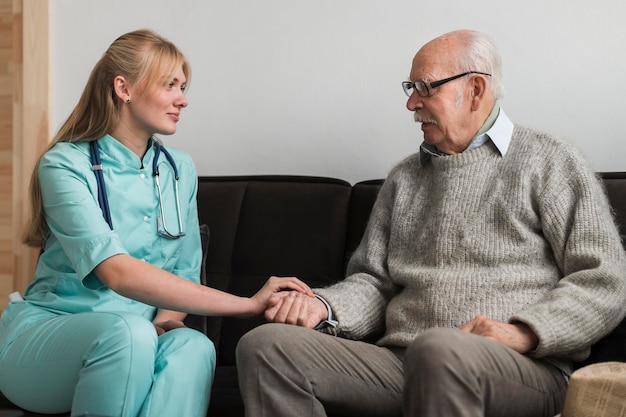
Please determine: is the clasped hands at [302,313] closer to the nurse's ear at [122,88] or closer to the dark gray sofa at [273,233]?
the dark gray sofa at [273,233]

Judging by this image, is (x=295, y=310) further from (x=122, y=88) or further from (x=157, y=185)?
(x=122, y=88)

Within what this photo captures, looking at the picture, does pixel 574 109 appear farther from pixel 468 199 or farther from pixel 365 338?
pixel 365 338


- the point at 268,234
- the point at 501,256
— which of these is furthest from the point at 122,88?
the point at 501,256

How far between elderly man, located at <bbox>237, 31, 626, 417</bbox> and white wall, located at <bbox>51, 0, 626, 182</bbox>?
39 centimetres

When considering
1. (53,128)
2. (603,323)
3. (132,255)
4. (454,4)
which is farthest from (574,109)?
(53,128)

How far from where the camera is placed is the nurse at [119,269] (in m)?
1.81

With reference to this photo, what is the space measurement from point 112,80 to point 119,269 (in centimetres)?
54

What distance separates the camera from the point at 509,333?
5.72 ft

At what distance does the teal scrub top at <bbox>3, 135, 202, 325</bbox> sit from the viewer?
1.96 meters

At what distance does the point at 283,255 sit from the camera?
2.46 meters

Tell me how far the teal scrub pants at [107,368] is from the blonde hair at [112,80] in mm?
348

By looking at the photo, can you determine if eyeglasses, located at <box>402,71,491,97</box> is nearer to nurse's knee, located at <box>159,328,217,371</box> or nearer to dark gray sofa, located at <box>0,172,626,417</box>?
dark gray sofa, located at <box>0,172,626,417</box>

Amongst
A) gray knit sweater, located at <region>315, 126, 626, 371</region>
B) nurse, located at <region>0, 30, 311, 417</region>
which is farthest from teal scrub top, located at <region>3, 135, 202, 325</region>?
gray knit sweater, located at <region>315, 126, 626, 371</region>

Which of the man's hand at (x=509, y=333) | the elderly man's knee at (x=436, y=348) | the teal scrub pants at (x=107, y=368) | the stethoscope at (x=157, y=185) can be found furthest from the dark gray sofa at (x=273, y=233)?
the elderly man's knee at (x=436, y=348)
